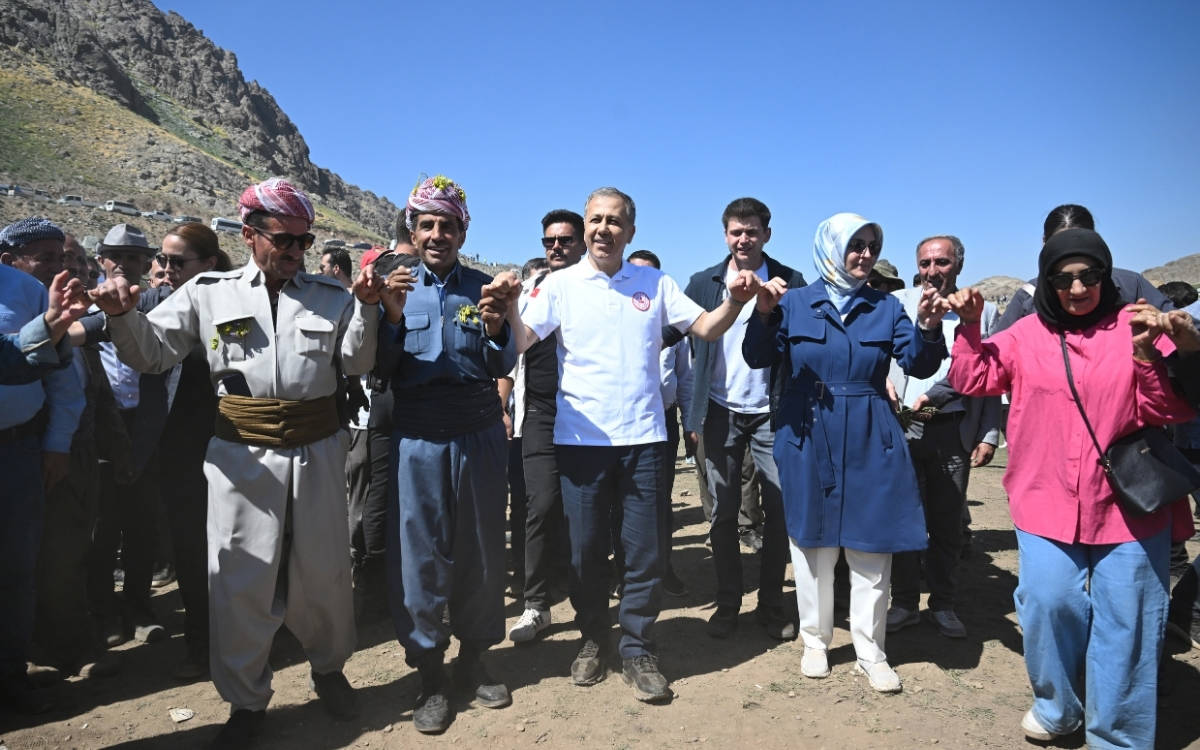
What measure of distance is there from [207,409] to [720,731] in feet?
10.3

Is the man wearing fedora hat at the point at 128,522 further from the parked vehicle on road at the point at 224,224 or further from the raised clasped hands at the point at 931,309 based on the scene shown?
the parked vehicle on road at the point at 224,224

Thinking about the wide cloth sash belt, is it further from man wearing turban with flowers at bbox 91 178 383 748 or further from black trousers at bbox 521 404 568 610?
black trousers at bbox 521 404 568 610

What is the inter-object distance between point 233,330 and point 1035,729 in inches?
155

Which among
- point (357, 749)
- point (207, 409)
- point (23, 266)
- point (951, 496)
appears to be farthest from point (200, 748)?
point (951, 496)

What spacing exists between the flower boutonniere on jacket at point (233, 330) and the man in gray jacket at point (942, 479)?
369 centimetres

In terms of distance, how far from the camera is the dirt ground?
327 cm

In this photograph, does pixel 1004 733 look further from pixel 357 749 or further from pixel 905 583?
pixel 357 749

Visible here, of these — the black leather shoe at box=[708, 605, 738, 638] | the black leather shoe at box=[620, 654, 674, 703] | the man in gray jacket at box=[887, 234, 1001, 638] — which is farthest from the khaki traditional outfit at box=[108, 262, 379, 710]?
the man in gray jacket at box=[887, 234, 1001, 638]

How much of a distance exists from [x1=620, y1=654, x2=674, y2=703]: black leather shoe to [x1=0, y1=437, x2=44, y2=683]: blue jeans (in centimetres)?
292

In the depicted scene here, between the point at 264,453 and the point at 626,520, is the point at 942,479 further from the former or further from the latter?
the point at 264,453

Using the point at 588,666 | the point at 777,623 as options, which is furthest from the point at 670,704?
the point at 777,623

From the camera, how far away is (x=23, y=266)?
3748mm

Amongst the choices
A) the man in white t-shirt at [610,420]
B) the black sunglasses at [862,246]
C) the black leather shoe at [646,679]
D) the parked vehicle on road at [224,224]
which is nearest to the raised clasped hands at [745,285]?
the man in white t-shirt at [610,420]

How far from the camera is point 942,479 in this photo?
452 centimetres
